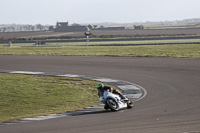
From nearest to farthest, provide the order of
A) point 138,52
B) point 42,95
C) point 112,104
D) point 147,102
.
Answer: point 112,104
point 147,102
point 42,95
point 138,52

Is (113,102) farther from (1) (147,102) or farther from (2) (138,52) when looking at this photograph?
(2) (138,52)

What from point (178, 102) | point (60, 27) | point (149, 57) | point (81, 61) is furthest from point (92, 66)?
point (60, 27)

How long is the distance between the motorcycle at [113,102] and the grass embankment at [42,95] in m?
2.07

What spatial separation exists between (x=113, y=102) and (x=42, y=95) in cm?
768

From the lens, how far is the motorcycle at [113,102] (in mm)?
16266

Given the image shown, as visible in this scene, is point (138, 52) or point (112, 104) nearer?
point (112, 104)

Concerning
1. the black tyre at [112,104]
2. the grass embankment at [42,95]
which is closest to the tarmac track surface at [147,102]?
the black tyre at [112,104]

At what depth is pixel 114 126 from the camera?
13.1 metres

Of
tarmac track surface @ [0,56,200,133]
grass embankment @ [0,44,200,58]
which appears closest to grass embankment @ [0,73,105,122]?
tarmac track surface @ [0,56,200,133]

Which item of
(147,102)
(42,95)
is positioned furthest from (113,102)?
(42,95)

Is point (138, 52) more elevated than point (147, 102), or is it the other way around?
point (138, 52)

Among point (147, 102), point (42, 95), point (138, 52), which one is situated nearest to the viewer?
point (147, 102)

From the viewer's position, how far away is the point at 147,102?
1838cm

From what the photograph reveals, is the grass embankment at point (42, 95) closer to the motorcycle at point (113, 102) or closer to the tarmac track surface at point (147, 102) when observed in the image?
the motorcycle at point (113, 102)
